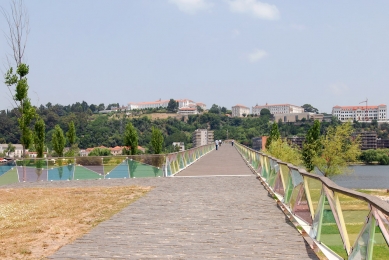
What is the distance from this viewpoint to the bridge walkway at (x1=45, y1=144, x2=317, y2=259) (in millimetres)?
5941

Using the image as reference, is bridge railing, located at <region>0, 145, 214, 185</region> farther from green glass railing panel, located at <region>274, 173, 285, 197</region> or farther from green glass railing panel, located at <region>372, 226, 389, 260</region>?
green glass railing panel, located at <region>372, 226, 389, 260</region>

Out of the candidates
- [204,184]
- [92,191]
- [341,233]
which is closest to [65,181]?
[92,191]

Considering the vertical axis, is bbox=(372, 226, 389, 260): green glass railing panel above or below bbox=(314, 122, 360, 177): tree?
above

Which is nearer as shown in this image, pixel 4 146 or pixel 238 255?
pixel 238 255

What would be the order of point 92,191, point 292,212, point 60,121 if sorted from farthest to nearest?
point 60,121 < point 92,191 < point 292,212

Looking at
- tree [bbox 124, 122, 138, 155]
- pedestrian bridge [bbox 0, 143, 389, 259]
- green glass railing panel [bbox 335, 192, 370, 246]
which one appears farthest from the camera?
tree [bbox 124, 122, 138, 155]

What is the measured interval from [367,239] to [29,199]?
10368 mm

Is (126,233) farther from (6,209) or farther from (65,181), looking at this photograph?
(65,181)

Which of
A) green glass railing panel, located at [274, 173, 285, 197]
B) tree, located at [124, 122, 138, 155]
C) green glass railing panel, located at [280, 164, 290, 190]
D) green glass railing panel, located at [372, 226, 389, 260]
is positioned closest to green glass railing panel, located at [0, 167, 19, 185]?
green glass railing panel, located at [274, 173, 285, 197]

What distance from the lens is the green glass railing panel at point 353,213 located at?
160 inches

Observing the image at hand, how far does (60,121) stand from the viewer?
126 metres

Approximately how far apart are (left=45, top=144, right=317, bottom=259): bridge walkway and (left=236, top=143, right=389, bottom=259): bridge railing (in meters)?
0.33

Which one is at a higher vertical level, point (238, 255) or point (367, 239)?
point (367, 239)

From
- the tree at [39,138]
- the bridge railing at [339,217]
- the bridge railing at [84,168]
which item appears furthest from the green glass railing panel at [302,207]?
the tree at [39,138]
